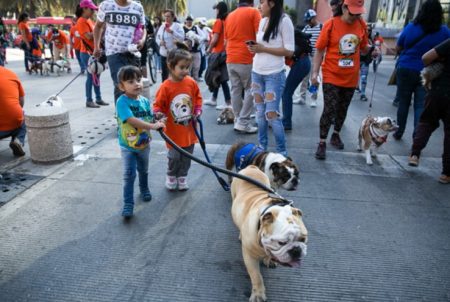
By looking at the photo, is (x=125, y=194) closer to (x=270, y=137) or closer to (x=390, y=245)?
(x=390, y=245)

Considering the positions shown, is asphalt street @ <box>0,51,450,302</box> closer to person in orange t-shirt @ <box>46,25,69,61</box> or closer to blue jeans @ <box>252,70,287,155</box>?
blue jeans @ <box>252,70,287,155</box>

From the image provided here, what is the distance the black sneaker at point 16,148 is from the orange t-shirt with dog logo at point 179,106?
2.36m

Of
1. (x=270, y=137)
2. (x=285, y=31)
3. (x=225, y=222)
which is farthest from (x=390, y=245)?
(x=270, y=137)

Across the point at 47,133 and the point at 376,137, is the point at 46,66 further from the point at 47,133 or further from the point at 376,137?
the point at 376,137

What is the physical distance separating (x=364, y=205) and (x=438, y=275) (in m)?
1.08

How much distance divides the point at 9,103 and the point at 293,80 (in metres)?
4.23

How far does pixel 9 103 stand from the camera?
416 centimetres

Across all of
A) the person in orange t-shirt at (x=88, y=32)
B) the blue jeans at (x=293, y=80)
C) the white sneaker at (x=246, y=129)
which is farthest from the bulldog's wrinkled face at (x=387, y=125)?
the person in orange t-shirt at (x=88, y=32)

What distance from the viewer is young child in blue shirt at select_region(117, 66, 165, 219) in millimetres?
2996

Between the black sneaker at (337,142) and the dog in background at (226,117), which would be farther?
the dog in background at (226,117)

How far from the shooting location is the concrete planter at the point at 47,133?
13.5 ft

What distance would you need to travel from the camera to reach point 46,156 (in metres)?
4.25

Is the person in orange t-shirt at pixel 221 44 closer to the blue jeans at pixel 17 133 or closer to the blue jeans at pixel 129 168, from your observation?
the blue jeans at pixel 17 133

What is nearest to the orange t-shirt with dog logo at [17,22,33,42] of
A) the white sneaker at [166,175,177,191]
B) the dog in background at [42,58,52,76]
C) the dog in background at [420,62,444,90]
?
the dog in background at [42,58,52,76]
